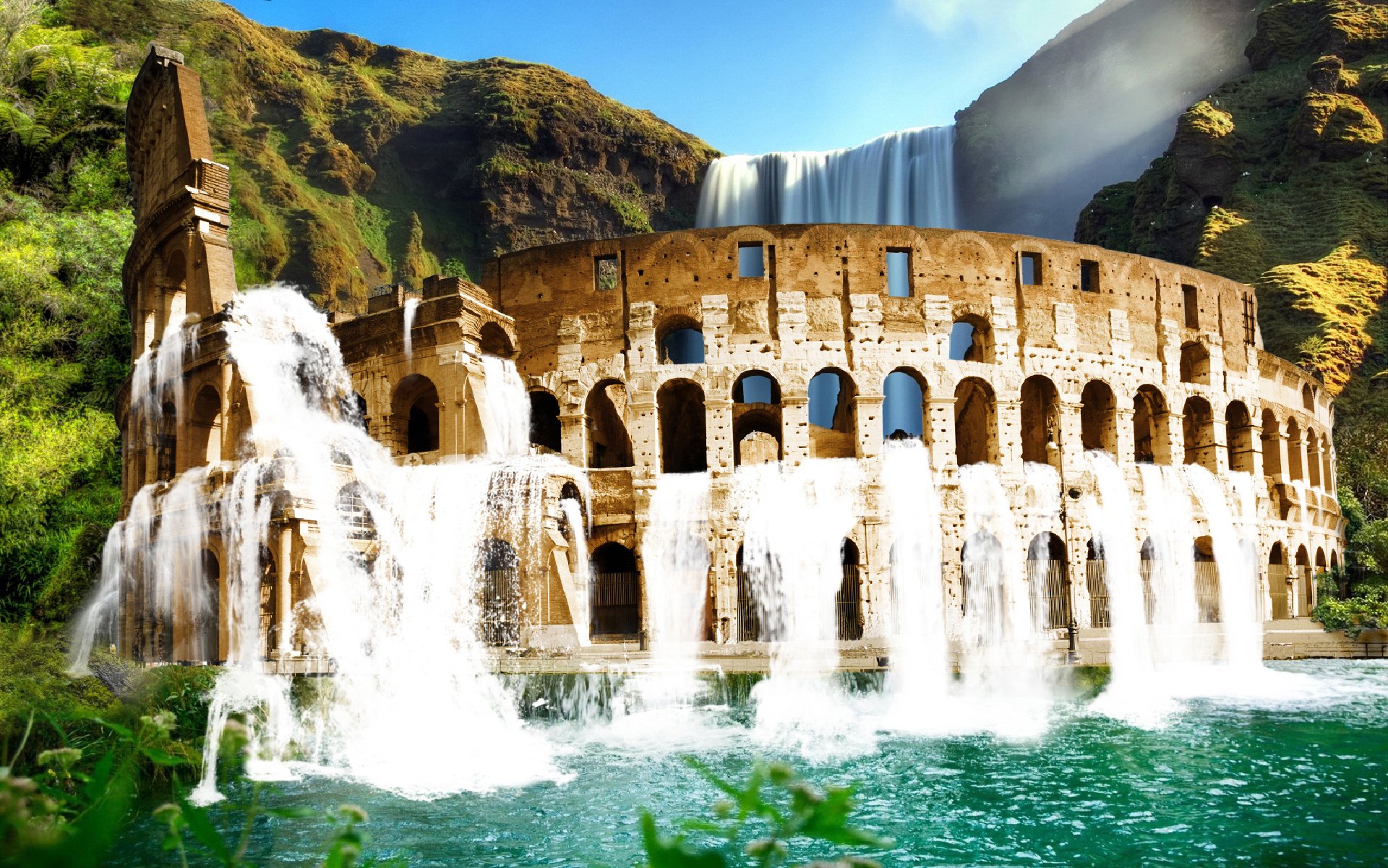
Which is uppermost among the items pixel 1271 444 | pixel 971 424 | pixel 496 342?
pixel 496 342

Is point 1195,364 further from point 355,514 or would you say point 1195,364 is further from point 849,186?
point 355,514

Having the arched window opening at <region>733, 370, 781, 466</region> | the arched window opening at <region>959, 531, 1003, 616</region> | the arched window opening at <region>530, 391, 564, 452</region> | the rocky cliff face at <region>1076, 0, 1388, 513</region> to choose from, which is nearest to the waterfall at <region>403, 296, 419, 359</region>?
the arched window opening at <region>530, 391, 564, 452</region>

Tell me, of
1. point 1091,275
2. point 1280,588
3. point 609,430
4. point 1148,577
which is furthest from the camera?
point 1280,588

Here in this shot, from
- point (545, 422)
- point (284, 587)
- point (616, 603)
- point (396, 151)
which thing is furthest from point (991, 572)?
point (396, 151)

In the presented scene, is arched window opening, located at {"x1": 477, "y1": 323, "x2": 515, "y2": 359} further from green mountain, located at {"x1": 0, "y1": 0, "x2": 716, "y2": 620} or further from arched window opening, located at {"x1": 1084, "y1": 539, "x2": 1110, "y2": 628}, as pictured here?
arched window opening, located at {"x1": 1084, "y1": 539, "x2": 1110, "y2": 628}

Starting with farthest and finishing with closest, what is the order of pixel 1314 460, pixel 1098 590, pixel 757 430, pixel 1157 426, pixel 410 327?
pixel 1314 460
pixel 757 430
pixel 1157 426
pixel 1098 590
pixel 410 327

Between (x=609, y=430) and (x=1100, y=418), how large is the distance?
13074 millimetres

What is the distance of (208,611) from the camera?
69.3ft

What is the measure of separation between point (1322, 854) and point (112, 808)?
31.3 feet

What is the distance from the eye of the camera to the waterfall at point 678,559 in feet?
81.3

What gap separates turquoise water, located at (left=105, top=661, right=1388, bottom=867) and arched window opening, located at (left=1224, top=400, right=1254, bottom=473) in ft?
56.8

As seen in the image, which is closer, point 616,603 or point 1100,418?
point 616,603

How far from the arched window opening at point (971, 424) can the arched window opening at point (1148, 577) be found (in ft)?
14.9

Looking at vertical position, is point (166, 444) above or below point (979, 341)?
below
